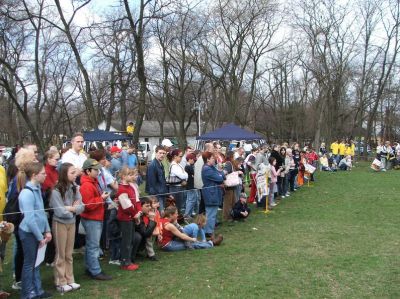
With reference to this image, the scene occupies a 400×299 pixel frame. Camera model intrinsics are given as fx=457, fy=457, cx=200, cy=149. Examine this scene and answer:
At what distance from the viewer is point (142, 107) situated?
839 inches

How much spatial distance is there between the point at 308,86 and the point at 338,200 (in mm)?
40773

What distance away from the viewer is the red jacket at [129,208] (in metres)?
6.97

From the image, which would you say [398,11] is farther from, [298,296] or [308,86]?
[298,296]

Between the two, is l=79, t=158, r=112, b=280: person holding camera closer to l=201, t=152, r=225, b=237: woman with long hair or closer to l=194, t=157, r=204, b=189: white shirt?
l=201, t=152, r=225, b=237: woman with long hair

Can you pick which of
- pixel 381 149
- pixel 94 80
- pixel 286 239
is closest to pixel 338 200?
pixel 286 239

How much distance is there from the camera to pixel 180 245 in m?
8.39

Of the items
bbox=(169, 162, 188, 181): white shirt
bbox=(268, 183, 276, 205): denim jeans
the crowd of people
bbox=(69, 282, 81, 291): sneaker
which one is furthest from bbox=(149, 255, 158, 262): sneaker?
bbox=(268, 183, 276, 205): denim jeans

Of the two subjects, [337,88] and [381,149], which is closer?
[381,149]

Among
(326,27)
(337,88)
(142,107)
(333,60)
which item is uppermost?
(326,27)

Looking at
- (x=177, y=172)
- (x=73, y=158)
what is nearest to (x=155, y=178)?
(x=177, y=172)

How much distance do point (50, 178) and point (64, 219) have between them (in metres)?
0.99

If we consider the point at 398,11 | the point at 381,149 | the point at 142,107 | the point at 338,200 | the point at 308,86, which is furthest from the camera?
the point at 308,86

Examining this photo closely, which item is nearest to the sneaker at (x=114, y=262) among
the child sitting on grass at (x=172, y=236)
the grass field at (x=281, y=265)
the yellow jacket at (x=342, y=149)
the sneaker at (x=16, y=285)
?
the grass field at (x=281, y=265)

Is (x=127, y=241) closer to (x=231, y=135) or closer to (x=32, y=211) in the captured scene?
(x=32, y=211)
